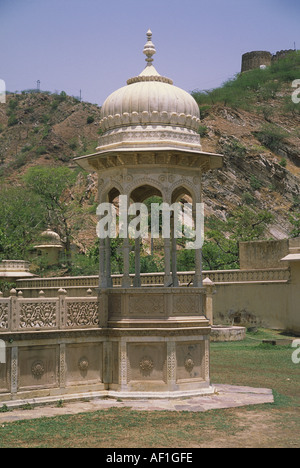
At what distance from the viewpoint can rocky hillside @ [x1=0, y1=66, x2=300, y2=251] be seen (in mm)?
53469

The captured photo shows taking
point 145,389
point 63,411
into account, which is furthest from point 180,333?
point 63,411

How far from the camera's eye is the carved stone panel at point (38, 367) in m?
10.6

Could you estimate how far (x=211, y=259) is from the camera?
3256 centimetres

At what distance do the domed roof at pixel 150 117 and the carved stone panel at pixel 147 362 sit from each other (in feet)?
11.8

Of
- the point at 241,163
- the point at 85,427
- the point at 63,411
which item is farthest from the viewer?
the point at 241,163

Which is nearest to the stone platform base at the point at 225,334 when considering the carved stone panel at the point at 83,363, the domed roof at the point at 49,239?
the carved stone panel at the point at 83,363

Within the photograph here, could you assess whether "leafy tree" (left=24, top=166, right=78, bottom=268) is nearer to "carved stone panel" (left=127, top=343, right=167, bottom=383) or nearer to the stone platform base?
the stone platform base

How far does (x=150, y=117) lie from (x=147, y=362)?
14.4ft

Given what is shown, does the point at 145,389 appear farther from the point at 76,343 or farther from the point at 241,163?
the point at 241,163

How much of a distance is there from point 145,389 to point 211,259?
70.7 ft

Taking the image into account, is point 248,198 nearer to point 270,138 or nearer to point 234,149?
point 234,149

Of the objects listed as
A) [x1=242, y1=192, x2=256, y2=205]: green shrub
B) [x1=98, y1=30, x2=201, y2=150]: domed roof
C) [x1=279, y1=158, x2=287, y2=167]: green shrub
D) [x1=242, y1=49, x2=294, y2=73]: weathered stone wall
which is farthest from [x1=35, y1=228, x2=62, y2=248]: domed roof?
[x1=242, y1=49, x2=294, y2=73]: weathered stone wall

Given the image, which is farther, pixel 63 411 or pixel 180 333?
pixel 180 333

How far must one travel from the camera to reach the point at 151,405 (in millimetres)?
10594
